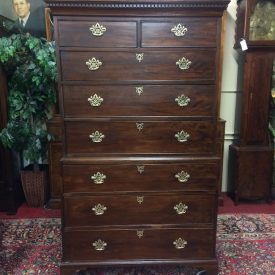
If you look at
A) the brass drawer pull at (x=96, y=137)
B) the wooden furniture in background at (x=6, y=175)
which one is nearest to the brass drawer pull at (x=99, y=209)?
the brass drawer pull at (x=96, y=137)

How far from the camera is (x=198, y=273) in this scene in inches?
79.1

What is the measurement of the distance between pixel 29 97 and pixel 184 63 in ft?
5.81

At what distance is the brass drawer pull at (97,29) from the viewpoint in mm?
1662

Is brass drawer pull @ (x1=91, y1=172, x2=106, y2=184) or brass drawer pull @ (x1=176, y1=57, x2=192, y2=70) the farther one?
brass drawer pull @ (x1=91, y1=172, x2=106, y2=184)

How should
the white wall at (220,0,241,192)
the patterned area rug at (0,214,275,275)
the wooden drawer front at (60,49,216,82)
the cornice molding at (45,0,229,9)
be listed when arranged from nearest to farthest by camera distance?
the cornice molding at (45,0,229,9) → the wooden drawer front at (60,49,216,82) → the patterned area rug at (0,214,275,275) → the white wall at (220,0,241,192)

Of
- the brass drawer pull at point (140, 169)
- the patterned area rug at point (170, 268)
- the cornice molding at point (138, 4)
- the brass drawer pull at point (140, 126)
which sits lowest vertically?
the patterned area rug at point (170, 268)

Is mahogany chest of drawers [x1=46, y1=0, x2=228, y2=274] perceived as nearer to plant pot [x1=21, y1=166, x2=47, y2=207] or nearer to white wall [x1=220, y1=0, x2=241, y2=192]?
plant pot [x1=21, y1=166, x2=47, y2=207]

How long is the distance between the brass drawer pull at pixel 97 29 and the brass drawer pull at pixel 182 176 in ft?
3.22

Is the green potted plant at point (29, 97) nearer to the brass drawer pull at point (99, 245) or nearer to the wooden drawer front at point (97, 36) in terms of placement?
the wooden drawer front at point (97, 36)

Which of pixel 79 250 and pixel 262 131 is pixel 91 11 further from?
pixel 262 131

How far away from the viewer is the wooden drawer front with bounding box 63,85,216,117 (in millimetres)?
1748

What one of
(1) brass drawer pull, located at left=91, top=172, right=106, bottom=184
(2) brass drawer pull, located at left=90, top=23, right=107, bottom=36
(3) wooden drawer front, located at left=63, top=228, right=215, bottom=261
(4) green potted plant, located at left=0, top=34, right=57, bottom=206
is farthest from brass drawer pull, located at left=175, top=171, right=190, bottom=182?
(4) green potted plant, located at left=0, top=34, right=57, bottom=206

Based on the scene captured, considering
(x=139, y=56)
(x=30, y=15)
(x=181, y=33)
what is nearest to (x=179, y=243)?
(x=139, y=56)

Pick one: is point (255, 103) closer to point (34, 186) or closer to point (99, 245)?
point (99, 245)
